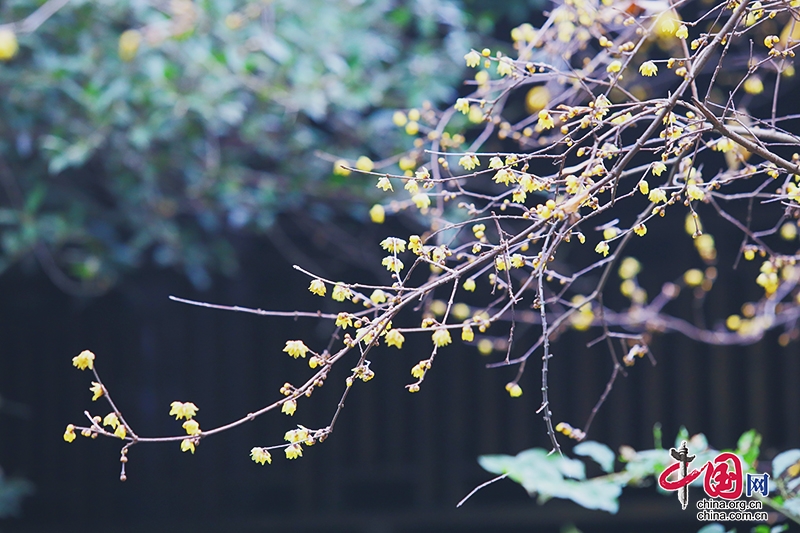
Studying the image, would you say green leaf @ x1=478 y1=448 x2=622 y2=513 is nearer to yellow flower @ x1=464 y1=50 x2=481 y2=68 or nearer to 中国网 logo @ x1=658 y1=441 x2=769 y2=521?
中国网 logo @ x1=658 y1=441 x2=769 y2=521

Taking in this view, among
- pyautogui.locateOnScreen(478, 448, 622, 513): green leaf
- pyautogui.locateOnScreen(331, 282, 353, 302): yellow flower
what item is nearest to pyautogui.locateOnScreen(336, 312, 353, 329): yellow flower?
pyautogui.locateOnScreen(331, 282, 353, 302): yellow flower

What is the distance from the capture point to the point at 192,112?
262cm

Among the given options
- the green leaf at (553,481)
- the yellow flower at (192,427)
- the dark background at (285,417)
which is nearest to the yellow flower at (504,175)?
the yellow flower at (192,427)

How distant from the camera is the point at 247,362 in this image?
3854 millimetres

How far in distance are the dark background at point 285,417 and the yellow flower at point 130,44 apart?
4.05ft

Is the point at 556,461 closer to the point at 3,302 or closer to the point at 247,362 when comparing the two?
the point at 247,362

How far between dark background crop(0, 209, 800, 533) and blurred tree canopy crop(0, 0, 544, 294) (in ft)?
2.39

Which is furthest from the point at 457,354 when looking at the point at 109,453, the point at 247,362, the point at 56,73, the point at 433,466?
the point at 56,73

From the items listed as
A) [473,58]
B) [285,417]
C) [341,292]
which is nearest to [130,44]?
[473,58]

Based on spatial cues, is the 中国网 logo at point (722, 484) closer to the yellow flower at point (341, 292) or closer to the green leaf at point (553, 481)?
the green leaf at point (553, 481)

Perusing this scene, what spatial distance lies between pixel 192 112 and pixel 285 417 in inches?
73.7

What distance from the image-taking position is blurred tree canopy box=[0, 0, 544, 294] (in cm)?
253

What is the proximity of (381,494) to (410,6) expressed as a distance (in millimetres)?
2571

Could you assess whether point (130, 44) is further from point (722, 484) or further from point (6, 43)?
point (722, 484)
